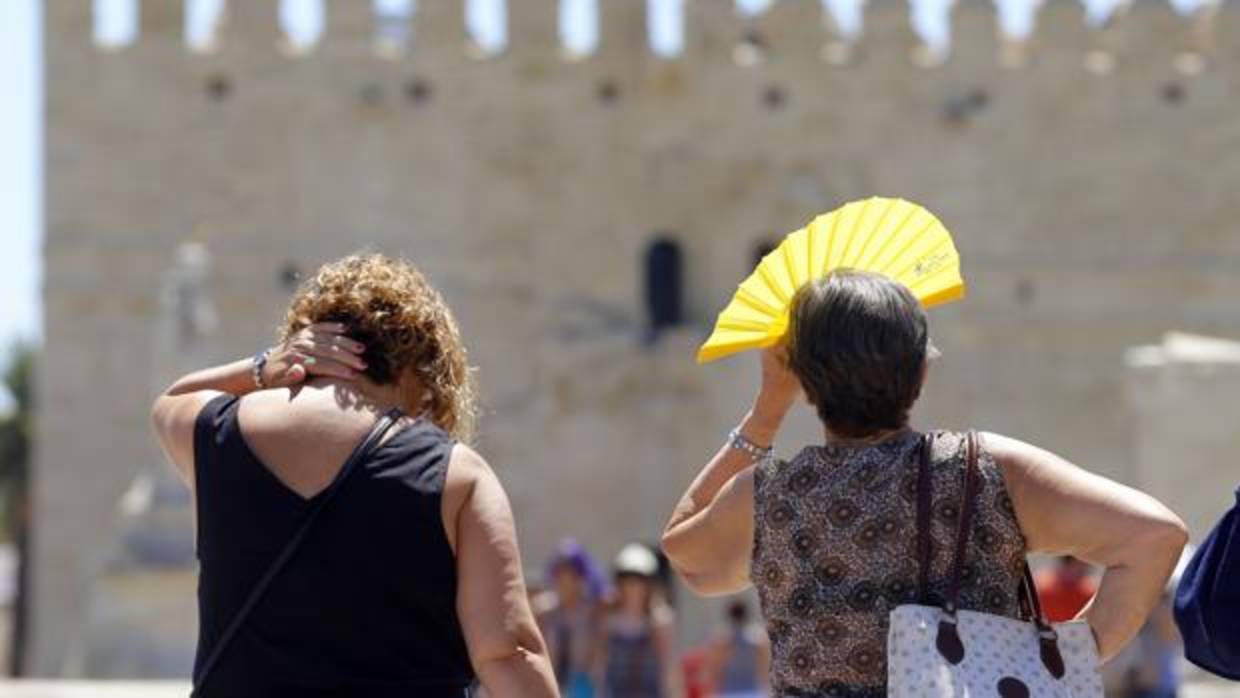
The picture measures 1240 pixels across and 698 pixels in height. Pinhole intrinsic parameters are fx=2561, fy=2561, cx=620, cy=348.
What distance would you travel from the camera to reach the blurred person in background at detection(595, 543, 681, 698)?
10125mm

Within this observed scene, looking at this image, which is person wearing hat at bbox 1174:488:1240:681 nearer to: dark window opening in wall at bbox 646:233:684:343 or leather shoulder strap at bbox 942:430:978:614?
leather shoulder strap at bbox 942:430:978:614

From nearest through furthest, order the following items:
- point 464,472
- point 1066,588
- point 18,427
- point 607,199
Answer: point 464,472 → point 1066,588 → point 607,199 → point 18,427

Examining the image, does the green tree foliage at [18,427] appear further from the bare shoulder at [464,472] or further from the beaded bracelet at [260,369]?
the bare shoulder at [464,472]

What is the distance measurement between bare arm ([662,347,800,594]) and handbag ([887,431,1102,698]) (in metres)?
0.33

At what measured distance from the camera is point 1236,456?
18.9m

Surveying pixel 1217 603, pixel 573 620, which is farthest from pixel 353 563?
pixel 573 620

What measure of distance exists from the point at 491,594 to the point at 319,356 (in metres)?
0.53

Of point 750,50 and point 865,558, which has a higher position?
point 750,50

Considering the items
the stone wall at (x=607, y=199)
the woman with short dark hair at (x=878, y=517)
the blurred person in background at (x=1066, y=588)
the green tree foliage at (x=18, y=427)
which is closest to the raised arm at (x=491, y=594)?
the woman with short dark hair at (x=878, y=517)

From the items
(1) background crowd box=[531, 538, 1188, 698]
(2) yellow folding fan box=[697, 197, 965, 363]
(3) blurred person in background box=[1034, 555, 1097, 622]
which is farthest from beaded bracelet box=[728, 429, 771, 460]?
(1) background crowd box=[531, 538, 1188, 698]

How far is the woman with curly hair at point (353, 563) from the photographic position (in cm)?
416

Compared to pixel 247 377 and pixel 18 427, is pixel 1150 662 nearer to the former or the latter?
pixel 247 377

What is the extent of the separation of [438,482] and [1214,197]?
73.6 ft

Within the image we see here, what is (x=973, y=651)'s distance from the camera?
148 inches
